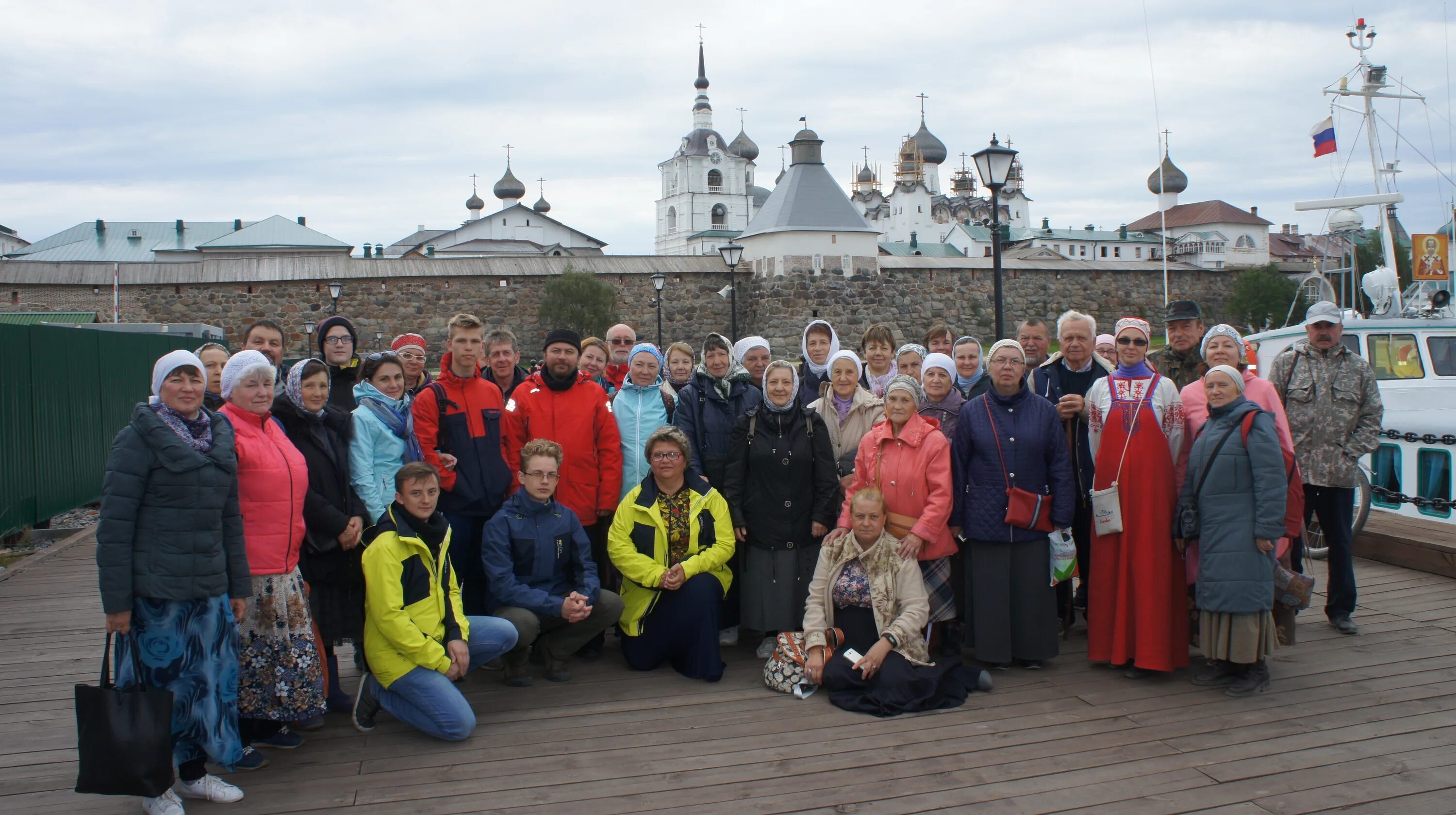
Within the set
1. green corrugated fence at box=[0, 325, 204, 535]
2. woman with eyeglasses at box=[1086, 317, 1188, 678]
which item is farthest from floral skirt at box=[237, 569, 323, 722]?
green corrugated fence at box=[0, 325, 204, 535]

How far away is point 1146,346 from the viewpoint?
4195 millimetres

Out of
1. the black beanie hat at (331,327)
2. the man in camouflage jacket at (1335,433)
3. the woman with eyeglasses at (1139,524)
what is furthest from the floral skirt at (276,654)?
the man in camouflage jacket at (1335,433)

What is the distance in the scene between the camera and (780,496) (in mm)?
4352

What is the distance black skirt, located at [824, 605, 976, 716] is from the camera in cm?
371

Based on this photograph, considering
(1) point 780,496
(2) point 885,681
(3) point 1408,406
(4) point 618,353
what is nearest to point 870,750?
(2) point 885,681

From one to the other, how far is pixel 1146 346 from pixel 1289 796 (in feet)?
6.42

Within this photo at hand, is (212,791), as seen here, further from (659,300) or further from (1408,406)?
(659,300)

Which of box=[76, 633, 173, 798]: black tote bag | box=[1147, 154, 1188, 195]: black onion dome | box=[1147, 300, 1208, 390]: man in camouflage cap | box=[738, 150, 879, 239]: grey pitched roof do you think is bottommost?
box=[76, 633, 173, 798]: black tote bag

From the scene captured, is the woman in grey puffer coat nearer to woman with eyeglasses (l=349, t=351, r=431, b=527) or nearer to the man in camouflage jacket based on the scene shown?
the man in camouflage jacket

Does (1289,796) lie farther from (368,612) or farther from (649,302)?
(649,302)

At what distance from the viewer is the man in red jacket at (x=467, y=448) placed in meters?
4.25

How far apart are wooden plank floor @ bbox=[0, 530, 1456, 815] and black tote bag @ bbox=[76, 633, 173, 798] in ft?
1.15

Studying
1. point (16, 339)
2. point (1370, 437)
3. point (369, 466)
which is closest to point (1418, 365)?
point (1370, 437)

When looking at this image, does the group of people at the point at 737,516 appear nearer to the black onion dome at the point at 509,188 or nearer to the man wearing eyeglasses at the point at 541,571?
the man wearing eyeglasses at the point at 541,571
